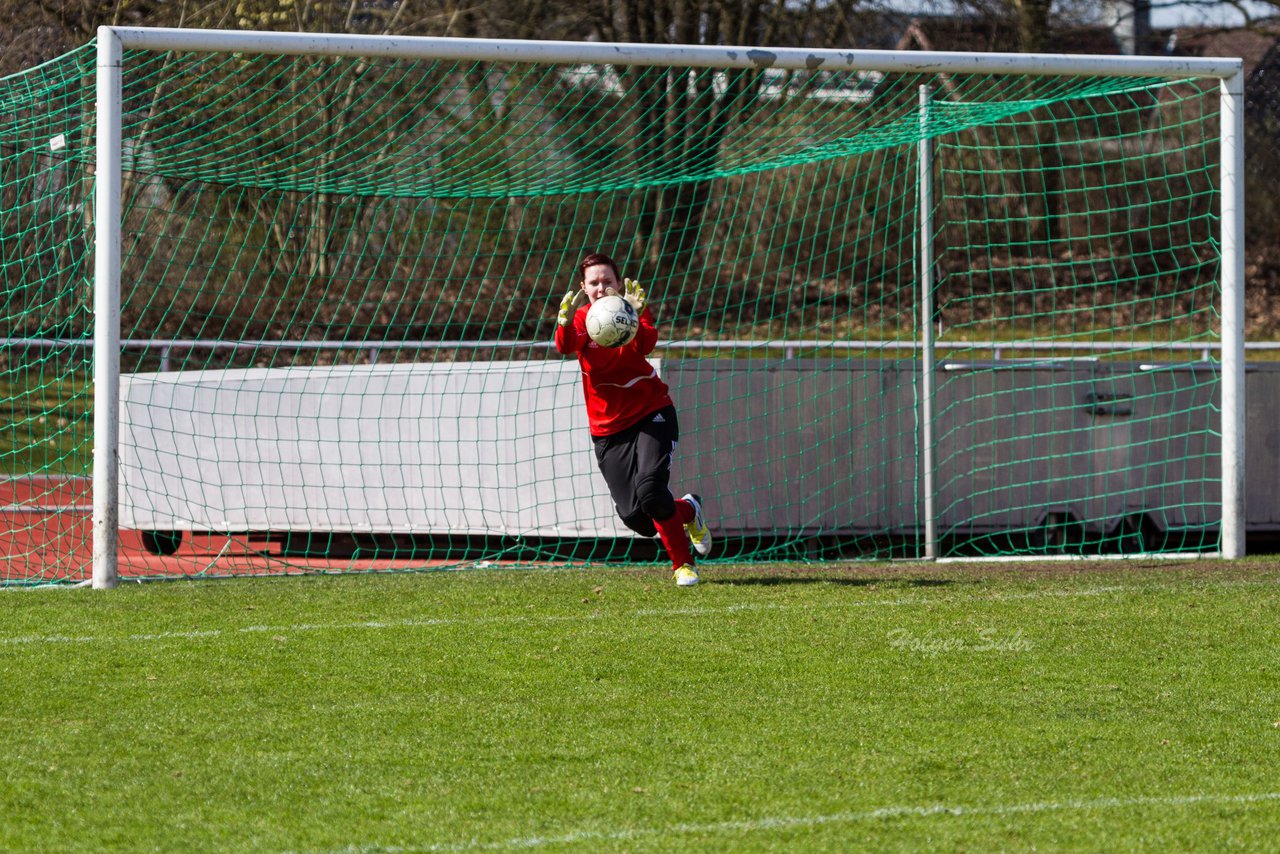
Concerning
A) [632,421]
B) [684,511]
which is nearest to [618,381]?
[632,421]

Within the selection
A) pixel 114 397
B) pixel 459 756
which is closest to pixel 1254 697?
pixel 459 756

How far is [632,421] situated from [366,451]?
9.02ft

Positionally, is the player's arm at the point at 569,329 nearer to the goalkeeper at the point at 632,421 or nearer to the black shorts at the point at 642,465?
the goalkeeper at the point at 632,421

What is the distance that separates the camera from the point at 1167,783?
12.6 feet

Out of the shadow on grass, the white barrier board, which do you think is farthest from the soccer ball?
the white barrier board

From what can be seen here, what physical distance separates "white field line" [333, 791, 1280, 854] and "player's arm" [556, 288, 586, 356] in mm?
3610

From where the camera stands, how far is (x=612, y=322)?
22.2 feet

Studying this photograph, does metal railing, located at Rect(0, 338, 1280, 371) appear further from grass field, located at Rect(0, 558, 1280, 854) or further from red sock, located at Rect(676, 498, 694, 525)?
grass field, located at Rect(0, 558, 1280, 854)

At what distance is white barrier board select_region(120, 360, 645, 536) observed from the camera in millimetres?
9070

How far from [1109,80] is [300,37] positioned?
189 inches

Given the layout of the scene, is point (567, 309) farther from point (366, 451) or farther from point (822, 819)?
point (822, 819)

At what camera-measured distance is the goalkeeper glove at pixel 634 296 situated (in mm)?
6983

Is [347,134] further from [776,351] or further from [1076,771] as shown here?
[1076,771]

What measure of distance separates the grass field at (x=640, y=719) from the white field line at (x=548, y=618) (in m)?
0.03
